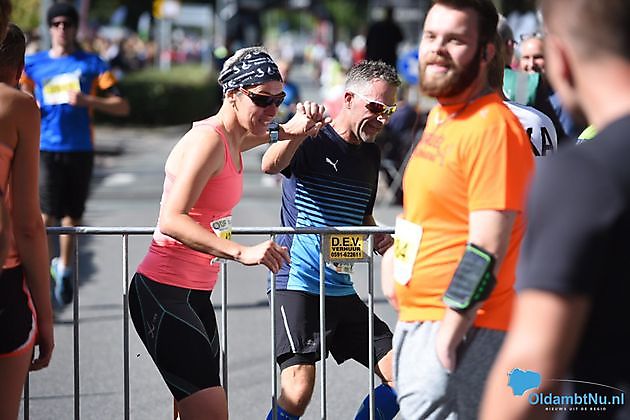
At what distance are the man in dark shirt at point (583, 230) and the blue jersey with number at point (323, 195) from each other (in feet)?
8.35

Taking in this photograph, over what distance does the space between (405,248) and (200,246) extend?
3.18 ft

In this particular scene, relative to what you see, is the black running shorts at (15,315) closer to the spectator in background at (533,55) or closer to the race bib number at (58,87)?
the spectator in background at (533,55)

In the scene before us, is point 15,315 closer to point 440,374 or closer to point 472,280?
point 440,374

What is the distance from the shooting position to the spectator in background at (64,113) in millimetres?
9133

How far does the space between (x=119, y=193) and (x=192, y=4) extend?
174 ft

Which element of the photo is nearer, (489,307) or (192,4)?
(489,307)

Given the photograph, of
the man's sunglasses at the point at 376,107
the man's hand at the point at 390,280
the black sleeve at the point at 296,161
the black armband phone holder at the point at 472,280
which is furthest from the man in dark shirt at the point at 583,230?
the black sleeve at the point at 296,161

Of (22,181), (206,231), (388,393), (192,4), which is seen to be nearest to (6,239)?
(22,181)

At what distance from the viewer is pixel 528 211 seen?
2385 millimetres

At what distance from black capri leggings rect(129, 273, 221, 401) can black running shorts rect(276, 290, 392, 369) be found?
1.70ft

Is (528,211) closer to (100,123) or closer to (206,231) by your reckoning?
(206,231)

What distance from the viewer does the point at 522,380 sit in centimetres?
256

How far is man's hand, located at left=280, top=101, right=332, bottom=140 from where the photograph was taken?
15.4ft
